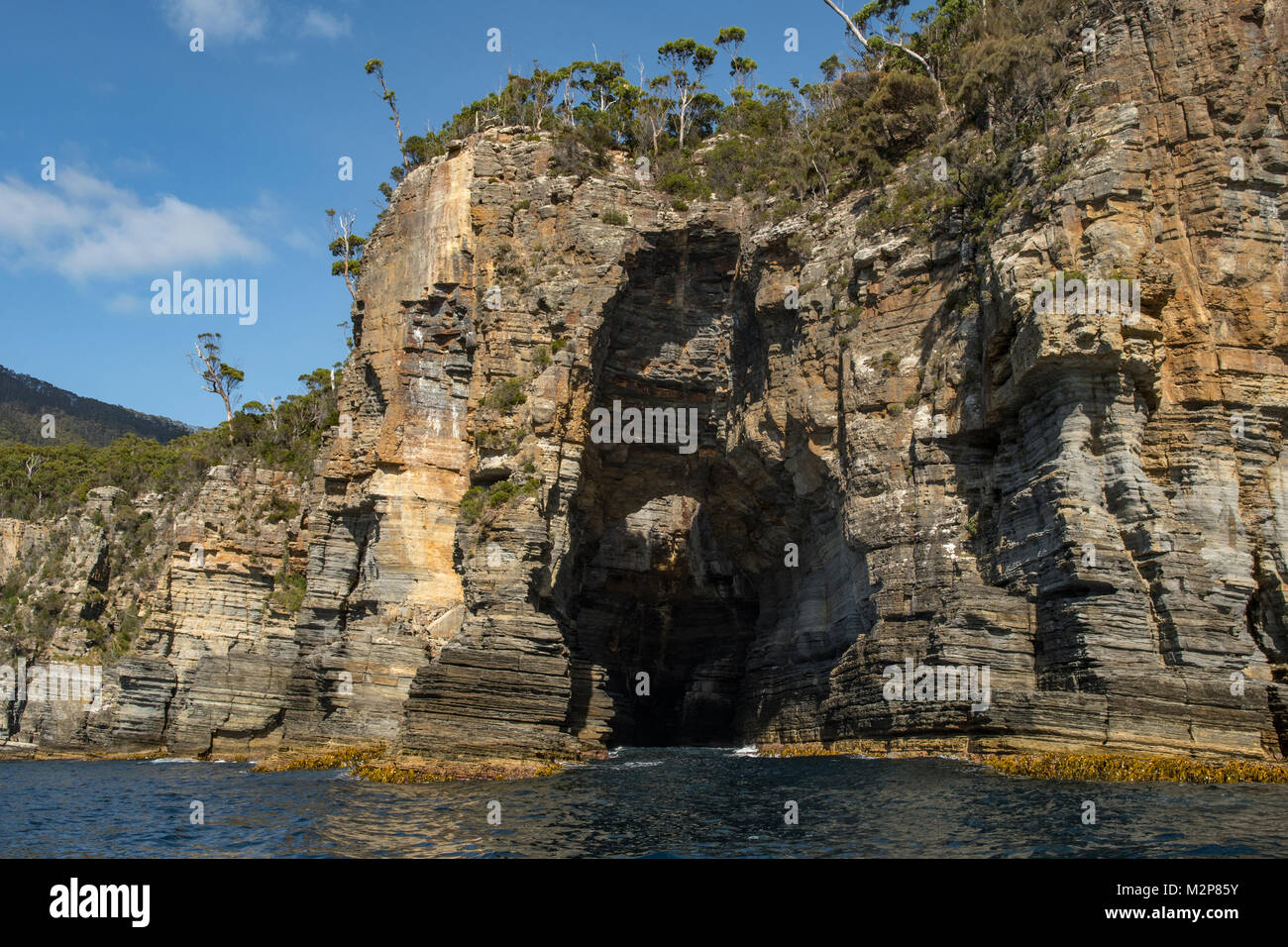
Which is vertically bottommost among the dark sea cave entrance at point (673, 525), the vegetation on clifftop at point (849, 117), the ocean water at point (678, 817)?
the ocean water at point (678, 817)

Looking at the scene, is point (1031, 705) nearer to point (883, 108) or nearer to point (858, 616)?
point (858, 616)

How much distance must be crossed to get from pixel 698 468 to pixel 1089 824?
1268 inches

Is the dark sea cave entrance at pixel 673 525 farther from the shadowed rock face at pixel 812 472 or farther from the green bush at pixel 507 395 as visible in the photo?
the green bush at pixel 507 395

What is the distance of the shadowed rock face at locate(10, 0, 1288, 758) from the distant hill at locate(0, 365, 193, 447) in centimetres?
9057

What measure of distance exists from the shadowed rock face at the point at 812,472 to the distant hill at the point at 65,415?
90.6 metres

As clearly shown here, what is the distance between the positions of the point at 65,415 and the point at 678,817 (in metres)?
139

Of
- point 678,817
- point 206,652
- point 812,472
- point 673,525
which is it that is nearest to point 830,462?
point 812,472

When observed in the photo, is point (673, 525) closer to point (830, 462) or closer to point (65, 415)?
point (830, 462)

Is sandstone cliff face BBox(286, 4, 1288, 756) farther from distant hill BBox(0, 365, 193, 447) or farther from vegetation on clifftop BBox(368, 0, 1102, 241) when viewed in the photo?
distant hill BBox(0, 365, 193, 447)

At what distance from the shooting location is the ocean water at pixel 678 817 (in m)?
14.9

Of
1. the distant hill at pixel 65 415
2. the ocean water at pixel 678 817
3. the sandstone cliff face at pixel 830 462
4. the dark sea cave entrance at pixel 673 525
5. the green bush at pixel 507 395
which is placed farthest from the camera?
the distant hill at pixel 65 415

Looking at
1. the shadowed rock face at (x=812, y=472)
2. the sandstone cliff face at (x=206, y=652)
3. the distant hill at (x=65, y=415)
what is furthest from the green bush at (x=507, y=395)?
the distant hill at (x=65, y=415)

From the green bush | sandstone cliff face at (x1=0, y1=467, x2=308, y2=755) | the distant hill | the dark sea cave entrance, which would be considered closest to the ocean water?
sandstone cliff face at (x1=0, y1=467, x2=308, y2=755)

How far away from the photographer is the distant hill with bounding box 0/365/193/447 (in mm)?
123000
